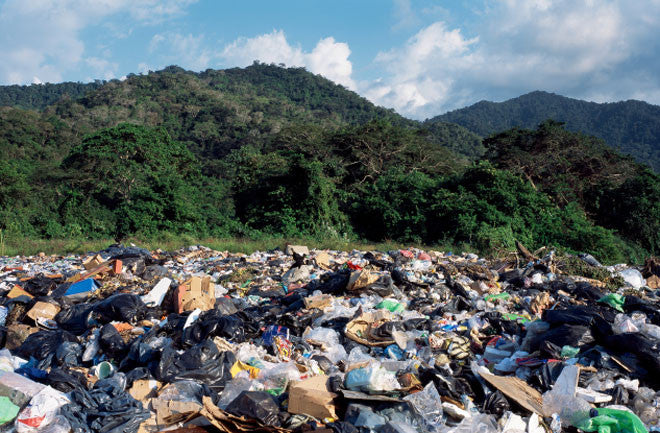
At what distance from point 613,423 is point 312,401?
6.06 feet

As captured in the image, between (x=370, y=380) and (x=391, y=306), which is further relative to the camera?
(x=391, y=306)

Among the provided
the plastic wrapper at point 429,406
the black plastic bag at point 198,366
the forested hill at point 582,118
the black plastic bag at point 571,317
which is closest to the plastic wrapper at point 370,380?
the plastic wrapper at point 429,406

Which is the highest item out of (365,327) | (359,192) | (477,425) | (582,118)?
(582,118)

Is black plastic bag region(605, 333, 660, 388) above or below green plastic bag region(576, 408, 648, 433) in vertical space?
above

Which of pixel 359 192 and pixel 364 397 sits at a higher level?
pixel 359 192

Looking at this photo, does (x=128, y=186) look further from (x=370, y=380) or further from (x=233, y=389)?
(x=370, y=380)

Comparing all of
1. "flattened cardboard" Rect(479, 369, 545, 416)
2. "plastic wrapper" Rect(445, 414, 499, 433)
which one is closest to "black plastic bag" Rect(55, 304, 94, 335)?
"plastic wrapper" Rect(445, 414, 499, 433)

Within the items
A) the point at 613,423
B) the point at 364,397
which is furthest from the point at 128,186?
the point at 613,423

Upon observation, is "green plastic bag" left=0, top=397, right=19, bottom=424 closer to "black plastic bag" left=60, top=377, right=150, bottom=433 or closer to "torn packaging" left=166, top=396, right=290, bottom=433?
"black plastic bag" left=60, top=377, right=150, bottom=433

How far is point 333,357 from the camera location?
3982mm

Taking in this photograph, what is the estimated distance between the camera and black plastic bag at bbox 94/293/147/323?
15.3 feet

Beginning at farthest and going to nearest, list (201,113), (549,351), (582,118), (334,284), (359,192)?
(582,118), (201,113), (359,192), (334,284), (549,351)

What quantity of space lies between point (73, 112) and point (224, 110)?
12349 millimetres

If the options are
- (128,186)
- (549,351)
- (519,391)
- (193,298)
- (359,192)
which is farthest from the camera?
(359,192)
